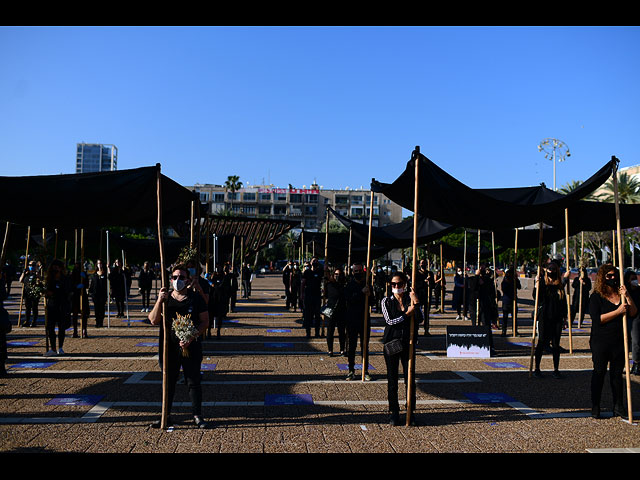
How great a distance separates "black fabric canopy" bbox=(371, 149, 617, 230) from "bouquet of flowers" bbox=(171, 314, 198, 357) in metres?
3.45

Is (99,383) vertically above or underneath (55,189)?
underneath

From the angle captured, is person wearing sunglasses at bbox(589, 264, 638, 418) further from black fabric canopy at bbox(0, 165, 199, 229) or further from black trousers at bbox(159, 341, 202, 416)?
black fabric canopy at bbox(0, 165, 199, 229)

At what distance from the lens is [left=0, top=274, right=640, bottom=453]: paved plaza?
20.0ft

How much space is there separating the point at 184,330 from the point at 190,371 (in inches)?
20.6

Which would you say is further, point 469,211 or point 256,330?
point 256,330

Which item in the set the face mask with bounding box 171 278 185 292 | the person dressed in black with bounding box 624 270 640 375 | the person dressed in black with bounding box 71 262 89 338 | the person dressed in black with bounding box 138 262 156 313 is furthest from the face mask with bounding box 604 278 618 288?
the person dressed in black with bounding box 138 262 156 313

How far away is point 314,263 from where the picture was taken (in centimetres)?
1560

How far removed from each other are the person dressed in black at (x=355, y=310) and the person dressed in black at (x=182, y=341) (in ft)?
11.2

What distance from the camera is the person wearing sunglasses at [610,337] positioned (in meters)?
7.34

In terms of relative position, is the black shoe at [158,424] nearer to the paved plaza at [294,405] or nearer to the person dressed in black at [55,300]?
the paved plaza at [294,405]
